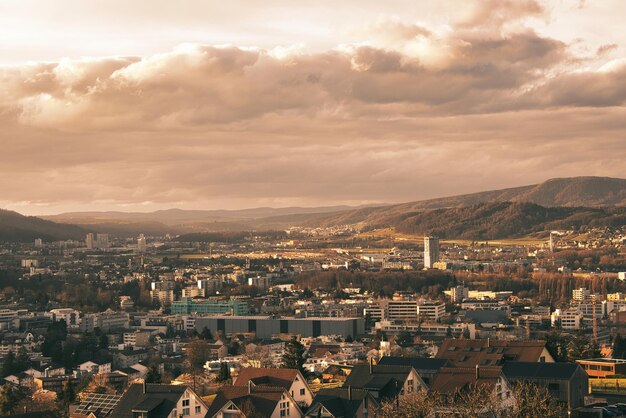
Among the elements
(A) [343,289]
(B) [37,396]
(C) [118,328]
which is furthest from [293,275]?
(B) [37,396]

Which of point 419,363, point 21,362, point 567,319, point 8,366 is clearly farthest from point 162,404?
point 567,319

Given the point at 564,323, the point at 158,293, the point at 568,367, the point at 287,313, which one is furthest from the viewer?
the point at 158,293

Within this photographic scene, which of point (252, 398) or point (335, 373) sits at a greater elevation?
point (252, 398)

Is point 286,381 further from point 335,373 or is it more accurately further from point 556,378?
point 335,373

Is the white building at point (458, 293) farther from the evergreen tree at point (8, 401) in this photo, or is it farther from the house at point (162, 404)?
the house at point (162, 404)

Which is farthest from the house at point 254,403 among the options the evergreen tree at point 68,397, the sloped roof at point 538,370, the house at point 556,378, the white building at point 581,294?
the white building at point 581,294

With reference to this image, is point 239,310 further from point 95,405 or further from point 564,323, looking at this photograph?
point 95,405

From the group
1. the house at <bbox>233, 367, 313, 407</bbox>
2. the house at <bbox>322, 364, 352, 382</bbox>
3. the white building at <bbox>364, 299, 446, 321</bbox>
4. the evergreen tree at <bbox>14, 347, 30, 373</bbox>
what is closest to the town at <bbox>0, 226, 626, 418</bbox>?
the house at <bbox>233, 367, 313, 407</bbox>
